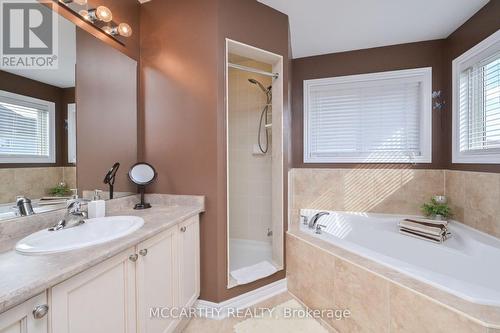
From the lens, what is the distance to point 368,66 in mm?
2551

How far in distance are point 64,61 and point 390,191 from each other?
3.08 metres

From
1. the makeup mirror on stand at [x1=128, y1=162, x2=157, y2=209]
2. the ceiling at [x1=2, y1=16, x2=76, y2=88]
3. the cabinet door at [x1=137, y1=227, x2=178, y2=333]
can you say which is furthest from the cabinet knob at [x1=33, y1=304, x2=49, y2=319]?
the ceiling at [x1=2, y1=16, x2=76, y2=88]

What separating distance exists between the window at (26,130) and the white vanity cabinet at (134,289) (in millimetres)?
726

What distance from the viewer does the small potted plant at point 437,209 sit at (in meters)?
2.18

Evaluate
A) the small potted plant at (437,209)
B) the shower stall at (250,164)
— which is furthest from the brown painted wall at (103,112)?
the small potted plant at (437,209)

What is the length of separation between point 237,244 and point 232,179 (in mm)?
825

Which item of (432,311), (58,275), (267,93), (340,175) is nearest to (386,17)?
(267,93)

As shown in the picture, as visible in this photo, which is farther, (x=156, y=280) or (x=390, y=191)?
(x=390, y=191)

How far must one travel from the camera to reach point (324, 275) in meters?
1.65

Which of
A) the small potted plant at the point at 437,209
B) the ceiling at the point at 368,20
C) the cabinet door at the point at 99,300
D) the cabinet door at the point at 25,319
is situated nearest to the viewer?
the cabinet door at the point at 25,319

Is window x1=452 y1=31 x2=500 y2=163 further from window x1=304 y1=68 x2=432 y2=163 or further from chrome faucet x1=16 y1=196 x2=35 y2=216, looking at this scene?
chrome faucet x1=16 y1=196 x2=35 y2=216

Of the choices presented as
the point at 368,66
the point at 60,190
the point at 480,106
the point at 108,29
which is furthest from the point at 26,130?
the point at 480,106

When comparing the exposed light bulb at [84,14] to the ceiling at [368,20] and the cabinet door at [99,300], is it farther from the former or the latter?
the cabinet door at [99,300]

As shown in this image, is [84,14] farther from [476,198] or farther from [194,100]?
[476,198]
